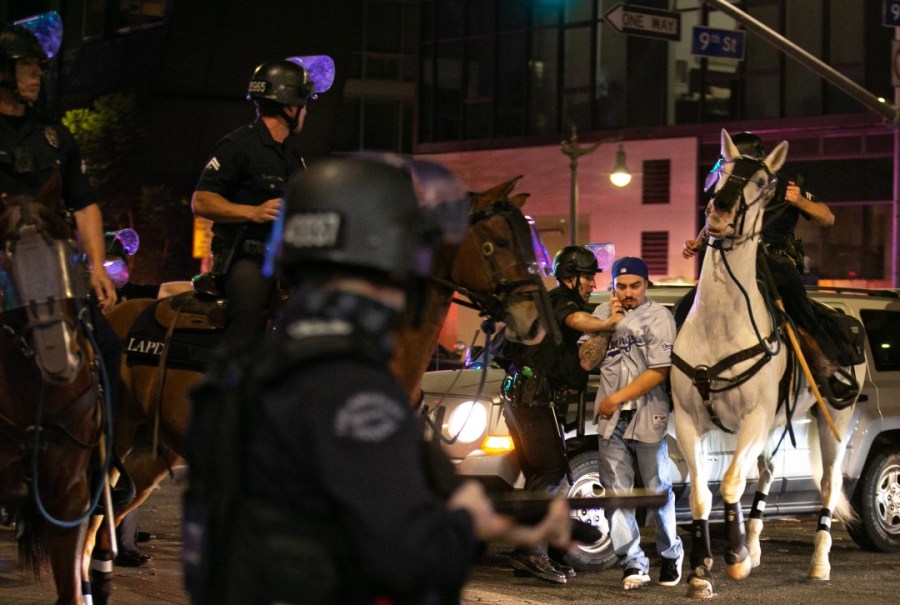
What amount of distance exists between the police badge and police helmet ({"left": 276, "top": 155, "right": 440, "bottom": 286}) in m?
4.03

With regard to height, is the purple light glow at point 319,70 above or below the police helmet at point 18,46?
above

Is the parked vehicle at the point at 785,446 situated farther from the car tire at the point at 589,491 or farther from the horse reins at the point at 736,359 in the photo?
the horse reins at the point at 736,359

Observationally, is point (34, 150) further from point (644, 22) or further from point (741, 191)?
point (644, 22)

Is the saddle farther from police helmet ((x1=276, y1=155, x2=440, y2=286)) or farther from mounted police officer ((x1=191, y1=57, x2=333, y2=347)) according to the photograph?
police helmet ((x1=276, y1=155, x2=440, y2=286))

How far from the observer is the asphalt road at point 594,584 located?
28.8 feet

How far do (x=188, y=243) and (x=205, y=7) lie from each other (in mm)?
7103

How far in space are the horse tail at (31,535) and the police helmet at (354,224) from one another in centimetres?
387

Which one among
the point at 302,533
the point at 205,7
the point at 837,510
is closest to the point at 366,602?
the point at 302,533

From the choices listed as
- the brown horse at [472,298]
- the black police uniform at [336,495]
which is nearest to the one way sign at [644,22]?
the brown horse at [472,298]

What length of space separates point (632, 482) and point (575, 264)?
1614mm

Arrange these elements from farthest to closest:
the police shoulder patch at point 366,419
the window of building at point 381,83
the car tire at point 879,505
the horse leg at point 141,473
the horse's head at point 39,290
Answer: the window of building at point 381,83 < the car tire at point 879,505 < the horse leg at point 141,473 < the horse's head at point 39,290 < the police shoulder patch at point 366,419

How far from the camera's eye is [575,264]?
1012 cm

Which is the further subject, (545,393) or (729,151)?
(729,151)

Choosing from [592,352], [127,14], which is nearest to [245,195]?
[592,352]
